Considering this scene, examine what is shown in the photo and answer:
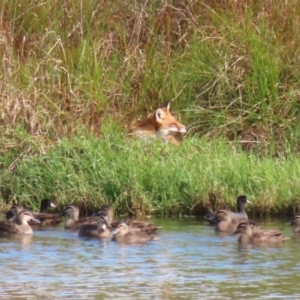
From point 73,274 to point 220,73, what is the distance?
23.7 ft

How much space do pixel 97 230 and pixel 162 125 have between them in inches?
178

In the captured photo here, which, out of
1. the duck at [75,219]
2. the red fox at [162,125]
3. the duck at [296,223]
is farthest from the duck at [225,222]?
the red fox at [162,125]

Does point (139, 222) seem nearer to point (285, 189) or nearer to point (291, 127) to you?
point (285, 189)

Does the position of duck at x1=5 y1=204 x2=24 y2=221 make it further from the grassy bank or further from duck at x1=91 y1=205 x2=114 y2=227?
duck at x1=91 y1=205 x2=114 y2=227

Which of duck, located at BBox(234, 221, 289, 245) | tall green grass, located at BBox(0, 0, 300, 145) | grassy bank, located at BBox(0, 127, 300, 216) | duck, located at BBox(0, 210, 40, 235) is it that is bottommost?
duck, located at BBox(234, 221, 289, 245)

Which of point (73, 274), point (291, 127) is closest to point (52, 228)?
point (73, 274)

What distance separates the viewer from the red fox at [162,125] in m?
17.1

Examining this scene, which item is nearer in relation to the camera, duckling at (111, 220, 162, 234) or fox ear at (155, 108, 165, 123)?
duckling at (111, 220, 162, 234)

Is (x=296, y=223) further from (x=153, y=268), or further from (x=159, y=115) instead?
(x=159, y=115)

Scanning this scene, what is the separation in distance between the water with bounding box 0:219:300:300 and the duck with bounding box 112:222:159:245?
0.09 m

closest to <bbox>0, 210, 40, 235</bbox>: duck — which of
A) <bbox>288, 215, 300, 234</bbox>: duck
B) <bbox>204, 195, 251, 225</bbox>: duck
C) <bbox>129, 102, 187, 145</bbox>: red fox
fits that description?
<bbox>204, 195, 251, 225</bbox>: duck

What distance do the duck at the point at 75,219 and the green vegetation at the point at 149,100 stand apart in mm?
659

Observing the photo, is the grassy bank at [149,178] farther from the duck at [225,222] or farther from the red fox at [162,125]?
the red fox at [162,125]

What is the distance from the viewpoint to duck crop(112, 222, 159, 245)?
12531 mm
